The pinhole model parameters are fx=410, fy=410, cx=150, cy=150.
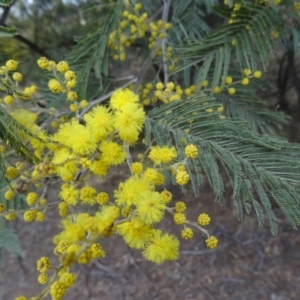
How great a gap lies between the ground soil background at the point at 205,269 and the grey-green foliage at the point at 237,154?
6.96ft

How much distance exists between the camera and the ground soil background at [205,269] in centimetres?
291

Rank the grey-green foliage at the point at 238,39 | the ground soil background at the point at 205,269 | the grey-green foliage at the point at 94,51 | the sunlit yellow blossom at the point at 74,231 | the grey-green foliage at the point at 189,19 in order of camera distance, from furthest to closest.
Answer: the ground soil background at the point at 205,269
the grey-green foliage at the point at 189,19
the grey-green foliage at the point at 94,51
the grey-green foliage at the point at 238,39
the sunlit yellow blossom at the point at 74,231

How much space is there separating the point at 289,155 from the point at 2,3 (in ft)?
2.41

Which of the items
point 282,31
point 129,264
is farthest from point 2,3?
point 129,264

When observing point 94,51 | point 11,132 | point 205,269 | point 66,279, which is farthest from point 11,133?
point 205,269

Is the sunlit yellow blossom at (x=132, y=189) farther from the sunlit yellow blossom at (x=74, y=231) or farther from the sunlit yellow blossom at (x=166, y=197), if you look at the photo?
the sunlit yellow blossom at (x=74, y=231)

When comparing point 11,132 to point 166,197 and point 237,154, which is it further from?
point 237,154

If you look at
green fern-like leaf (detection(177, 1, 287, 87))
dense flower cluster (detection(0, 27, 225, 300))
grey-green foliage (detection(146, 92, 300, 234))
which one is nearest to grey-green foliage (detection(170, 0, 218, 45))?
green fern-like leaf (detection(177, 1, 287, 87))

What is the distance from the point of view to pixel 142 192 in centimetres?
83

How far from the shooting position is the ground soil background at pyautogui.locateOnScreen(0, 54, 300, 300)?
2.91 meters

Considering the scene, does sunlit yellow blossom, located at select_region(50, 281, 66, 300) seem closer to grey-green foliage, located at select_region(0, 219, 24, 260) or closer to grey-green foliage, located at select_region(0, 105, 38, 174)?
grey-green foliage, located at select_region(0, 105, 38, 174)

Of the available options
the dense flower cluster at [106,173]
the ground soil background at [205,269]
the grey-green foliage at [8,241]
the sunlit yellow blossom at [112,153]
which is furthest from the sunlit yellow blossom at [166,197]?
the ground soil background at [205,269]

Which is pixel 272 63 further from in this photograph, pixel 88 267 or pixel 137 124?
pixel 137 124

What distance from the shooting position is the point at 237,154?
39.2 inches
